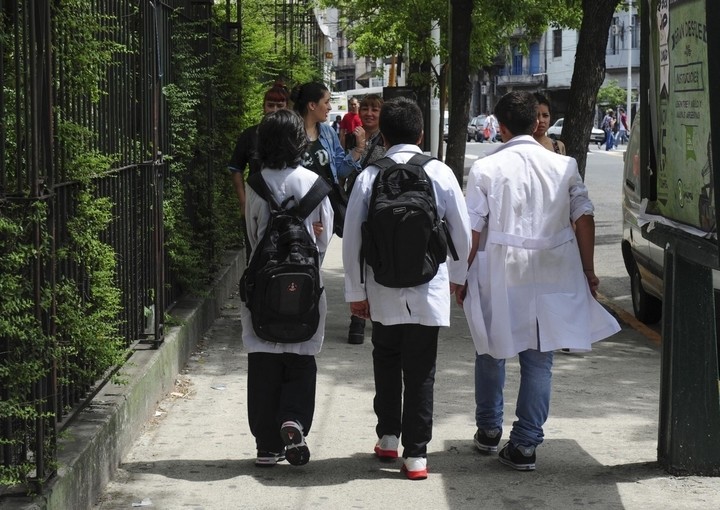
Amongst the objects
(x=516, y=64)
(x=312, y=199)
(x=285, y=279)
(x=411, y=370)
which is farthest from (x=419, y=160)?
(x=516, y=64)

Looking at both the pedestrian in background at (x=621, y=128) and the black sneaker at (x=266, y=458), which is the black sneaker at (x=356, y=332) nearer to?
the black sneaker at (x=266, y=458)

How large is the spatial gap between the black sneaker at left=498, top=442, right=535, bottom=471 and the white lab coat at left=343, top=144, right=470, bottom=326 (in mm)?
726

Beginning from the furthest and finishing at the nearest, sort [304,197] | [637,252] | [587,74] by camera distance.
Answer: [587,74] < [637,252] < [304,197]

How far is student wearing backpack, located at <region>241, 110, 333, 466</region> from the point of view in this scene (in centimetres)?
613

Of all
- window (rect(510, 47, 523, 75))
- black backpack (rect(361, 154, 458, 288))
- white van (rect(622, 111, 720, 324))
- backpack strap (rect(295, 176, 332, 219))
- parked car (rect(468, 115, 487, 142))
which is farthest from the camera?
window (rect(510, 47, 523, 75))

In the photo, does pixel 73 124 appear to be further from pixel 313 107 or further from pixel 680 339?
pixel 313 107

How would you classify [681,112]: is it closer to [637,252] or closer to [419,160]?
[419,160]

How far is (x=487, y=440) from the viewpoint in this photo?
6.40 metres

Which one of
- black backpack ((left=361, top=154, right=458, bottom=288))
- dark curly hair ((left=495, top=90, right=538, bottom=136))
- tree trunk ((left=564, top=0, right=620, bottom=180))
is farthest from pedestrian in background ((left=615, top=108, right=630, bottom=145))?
black backpack ((left=361, top=154, right=458, bottom=288))

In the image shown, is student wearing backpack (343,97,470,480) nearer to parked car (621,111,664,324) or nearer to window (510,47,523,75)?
parked car (621,111,664,324)

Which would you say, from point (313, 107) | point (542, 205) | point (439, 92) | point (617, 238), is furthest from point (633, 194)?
point (439, 92)

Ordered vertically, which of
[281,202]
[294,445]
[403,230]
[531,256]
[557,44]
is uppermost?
[557,44]

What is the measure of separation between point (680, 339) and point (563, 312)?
1.79 ft

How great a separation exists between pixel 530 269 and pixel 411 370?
73 centimetres
